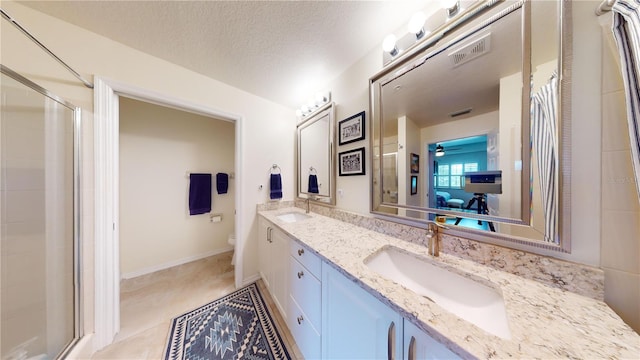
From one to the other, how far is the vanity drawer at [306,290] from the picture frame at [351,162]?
825mm

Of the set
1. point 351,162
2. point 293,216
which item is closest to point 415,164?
point 351,162

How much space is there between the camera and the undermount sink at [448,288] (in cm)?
60

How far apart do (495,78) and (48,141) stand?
2.58 metres

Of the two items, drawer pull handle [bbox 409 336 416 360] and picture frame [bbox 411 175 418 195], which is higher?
picture frame [bbox 411 175 418 195]

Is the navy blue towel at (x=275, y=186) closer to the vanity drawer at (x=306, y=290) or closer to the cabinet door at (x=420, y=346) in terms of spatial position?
the vanity drawer at (x=306, y=290)

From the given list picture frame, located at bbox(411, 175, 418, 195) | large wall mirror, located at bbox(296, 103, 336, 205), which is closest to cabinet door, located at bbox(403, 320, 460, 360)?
picture frame, located at bbox(411, 175, 418, 195)

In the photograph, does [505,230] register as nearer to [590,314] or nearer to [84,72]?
[590,314]

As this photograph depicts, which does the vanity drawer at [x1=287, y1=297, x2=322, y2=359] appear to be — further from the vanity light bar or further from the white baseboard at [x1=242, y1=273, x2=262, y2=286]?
the vanity light bar

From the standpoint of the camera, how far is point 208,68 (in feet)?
4.99

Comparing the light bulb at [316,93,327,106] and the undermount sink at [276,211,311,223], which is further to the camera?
the undermount sink at [276,211,311,223]

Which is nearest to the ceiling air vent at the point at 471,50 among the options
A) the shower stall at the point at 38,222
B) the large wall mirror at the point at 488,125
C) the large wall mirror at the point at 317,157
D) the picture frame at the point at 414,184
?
the large wall mirror at the point at 488,125

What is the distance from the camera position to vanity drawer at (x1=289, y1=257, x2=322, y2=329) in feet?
3.02

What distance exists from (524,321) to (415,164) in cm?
75

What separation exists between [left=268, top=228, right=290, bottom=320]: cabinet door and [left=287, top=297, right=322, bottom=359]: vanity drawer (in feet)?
0.35
